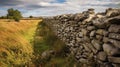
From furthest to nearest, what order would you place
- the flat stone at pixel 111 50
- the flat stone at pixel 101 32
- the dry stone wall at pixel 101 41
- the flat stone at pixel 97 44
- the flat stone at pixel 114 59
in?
1. the flat stone at pixel 97 44
2. the flat stone at pixel 101 32
3. the dry stone wall at pixel 101 41
4. the flat stone at pixel 111 50
5. the flat stone at pixel 114 59

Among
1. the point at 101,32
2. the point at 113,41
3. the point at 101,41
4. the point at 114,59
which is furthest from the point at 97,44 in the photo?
the point at 114,59

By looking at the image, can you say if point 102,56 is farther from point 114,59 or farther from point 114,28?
point 114,28

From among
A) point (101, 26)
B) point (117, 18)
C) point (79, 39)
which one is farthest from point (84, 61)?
point (117, 18)

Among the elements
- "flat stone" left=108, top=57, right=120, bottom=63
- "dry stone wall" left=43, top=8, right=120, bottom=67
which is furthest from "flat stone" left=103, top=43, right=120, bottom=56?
"flat stone" left=108, top=57, right=120, bottom=63

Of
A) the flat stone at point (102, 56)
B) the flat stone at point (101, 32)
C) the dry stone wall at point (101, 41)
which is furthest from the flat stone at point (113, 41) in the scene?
the flat stone at point (102, 56)

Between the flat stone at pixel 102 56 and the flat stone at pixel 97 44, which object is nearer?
the flat stone at pixel 102 56

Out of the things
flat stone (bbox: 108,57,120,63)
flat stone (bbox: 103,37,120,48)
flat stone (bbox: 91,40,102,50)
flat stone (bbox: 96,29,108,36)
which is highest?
flat stone (bbox: 96,29,108,36)

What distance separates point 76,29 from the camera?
→ 9625 millimetres

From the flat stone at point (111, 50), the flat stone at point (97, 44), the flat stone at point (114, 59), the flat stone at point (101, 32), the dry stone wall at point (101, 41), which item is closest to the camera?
the flat stone at point (114, 59)

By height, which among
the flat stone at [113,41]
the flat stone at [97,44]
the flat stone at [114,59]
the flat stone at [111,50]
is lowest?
the flat stone at [114,59]

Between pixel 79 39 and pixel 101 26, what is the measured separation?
2.42 m

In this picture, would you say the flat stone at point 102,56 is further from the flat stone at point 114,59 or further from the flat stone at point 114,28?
the flat stone at point 114,28

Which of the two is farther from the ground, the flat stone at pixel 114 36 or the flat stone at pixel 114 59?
the flat stone at pixel 114 36

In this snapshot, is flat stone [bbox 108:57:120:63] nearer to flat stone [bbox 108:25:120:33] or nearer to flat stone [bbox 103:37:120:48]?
flat stone [bbox 103:37:120:48]
